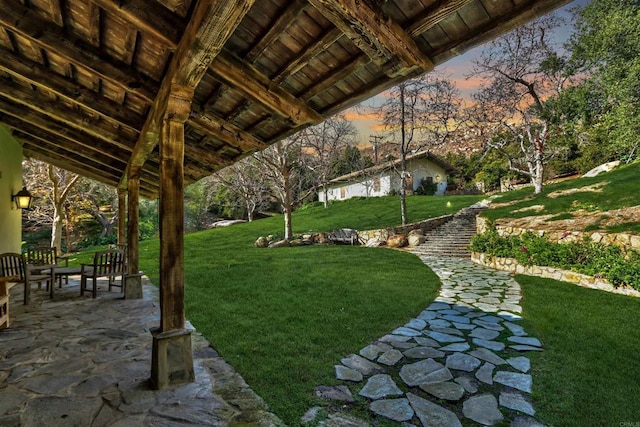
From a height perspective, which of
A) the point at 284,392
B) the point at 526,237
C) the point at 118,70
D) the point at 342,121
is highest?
the point at 342,121

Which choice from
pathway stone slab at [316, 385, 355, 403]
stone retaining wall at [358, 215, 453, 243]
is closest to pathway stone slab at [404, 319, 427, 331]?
pathway stone slab at [316, 385, 355, 403]

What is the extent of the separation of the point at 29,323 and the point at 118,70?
13.4 feet

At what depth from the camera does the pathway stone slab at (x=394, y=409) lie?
105 inches

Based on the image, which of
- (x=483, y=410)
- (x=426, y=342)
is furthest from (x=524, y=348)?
(x=483, y=410)

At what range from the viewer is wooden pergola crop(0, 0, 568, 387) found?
7.27 feet

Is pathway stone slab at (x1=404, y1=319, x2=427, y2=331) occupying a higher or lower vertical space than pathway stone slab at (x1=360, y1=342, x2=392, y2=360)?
higher

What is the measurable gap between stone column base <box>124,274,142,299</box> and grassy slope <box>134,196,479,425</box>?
99cm

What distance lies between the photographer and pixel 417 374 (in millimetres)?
3428

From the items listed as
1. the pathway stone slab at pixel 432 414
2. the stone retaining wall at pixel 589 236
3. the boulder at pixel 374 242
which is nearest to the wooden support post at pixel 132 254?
the pathway stone slab at pixel 432 414

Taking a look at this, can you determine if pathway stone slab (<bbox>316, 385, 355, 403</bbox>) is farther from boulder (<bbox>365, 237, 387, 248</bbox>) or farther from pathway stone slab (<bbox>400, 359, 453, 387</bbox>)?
boulder (<bbox>365, 237, 387, 248</bbox>)

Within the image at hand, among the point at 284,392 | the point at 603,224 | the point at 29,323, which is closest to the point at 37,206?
the point at 29,323

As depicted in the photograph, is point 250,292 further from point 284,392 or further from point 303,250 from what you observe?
point 303,250

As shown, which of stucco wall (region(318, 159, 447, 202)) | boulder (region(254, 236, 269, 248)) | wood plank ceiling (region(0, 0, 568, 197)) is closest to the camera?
wood plank ceiling (region(0, 0, 568, 197))

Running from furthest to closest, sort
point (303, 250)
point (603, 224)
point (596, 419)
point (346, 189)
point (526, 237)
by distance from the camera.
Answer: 1. point (346, 189)
2. point (303, 250)
3. point (526, 237)
4. point (603, 224)
5. point (596, 419)
